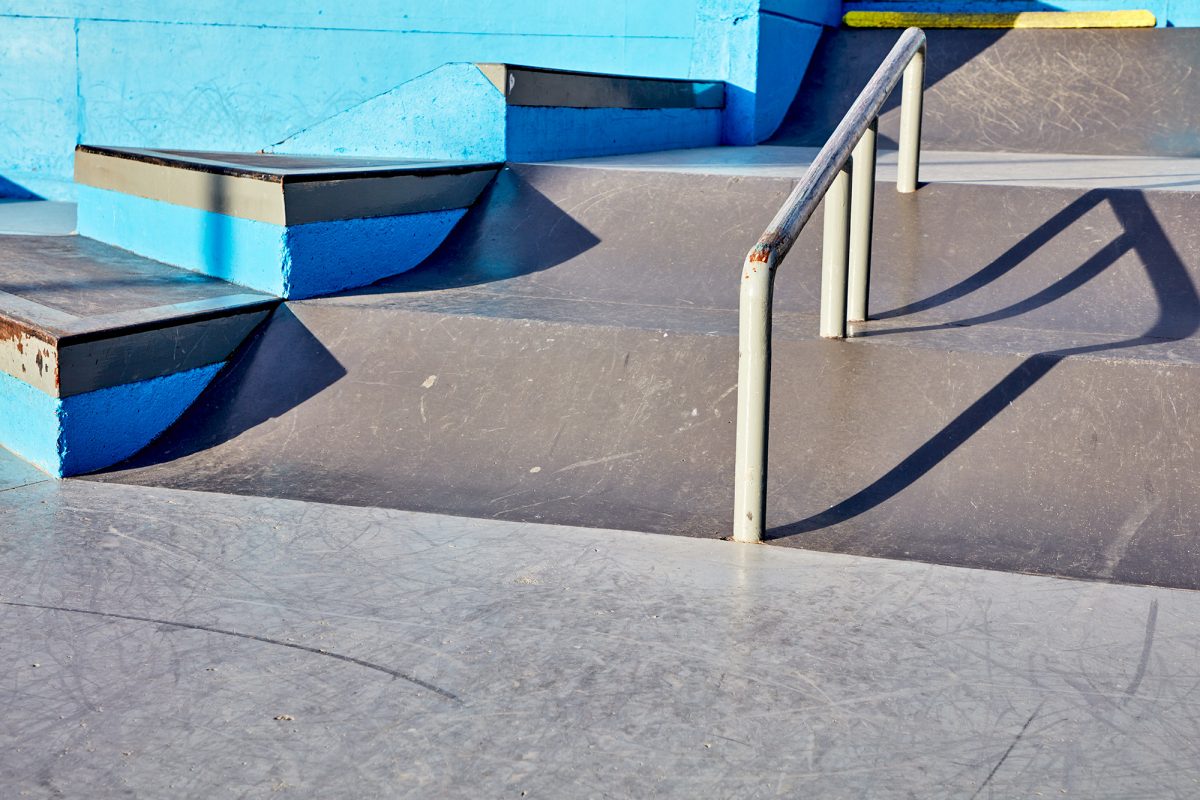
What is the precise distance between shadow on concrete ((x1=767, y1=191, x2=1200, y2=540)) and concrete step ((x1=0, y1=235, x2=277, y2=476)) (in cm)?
193

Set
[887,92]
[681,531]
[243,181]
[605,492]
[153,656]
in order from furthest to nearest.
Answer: [243,181] < [887,92] < [605,492] < [681,531] < [153,656]

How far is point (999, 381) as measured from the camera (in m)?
3.21

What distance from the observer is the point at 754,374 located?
2.73 metres

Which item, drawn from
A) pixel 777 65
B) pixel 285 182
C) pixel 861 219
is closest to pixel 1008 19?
pixel 777 65

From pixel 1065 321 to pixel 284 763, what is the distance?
2724 millimetres

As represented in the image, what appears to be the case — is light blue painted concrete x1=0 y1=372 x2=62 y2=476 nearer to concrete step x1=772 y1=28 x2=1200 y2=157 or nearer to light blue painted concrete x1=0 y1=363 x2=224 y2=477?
light blue painted concrete x1=0 y1=363 x2=224 y2=477

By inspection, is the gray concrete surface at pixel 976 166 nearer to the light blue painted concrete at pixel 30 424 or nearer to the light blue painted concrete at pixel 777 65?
the light blue painted concrete at pixel 777 65

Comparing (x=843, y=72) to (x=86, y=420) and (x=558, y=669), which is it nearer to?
(x=86, y=420)

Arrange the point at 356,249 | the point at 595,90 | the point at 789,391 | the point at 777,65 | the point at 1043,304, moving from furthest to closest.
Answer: the point at 777,65, the point at 595,90, the point at 356,249, the point at 1043,304, the point at 789,391

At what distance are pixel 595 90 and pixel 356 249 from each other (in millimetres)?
1947

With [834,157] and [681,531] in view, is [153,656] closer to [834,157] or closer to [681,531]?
[681,531]

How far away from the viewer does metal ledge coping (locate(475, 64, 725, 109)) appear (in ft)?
16.4

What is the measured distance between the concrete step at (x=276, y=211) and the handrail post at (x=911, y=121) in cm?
168

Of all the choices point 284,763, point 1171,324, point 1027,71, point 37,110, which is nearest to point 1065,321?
point 1171,324
